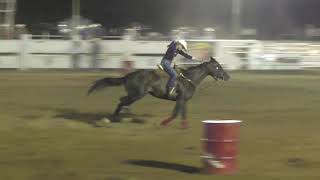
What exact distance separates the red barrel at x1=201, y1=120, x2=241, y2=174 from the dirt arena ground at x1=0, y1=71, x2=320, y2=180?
16 cm

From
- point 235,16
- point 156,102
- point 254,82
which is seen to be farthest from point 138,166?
point 235,16

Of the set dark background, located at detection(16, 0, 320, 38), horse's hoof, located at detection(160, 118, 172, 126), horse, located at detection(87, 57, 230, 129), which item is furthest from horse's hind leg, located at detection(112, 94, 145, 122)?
dark background, located at detection(16, 0, 320, 38)

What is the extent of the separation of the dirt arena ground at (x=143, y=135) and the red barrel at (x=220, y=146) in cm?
16

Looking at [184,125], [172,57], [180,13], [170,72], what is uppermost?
[172,57]

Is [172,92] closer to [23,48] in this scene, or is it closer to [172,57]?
[172,57]

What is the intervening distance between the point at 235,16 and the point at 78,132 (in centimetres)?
3654

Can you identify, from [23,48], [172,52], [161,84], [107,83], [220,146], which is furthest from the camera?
[23,48]

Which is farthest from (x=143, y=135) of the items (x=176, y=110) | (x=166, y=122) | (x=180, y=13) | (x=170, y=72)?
(x=180, y=13)

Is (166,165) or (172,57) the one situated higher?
(172,57)

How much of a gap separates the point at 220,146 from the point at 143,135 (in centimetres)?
435

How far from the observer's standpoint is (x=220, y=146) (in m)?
9.46

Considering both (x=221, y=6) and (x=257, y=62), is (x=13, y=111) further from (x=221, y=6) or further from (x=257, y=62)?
(x=221, y=6)

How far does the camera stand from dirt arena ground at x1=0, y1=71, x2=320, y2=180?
32.6 ft

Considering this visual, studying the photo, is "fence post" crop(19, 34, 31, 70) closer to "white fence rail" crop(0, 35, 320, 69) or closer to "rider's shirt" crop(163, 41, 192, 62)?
→ "white fence rail" crop(0, 35, 320, 69)
